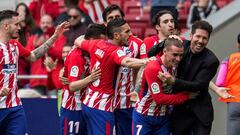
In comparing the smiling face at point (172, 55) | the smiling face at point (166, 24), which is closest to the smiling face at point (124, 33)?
the smiling face at point (166, 24)

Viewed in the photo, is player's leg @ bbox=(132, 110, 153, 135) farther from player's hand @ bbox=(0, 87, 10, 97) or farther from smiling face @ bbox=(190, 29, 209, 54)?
player's hand @ bbox=(0, 87, 10, 97)

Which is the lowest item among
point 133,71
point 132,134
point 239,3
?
point 132,134

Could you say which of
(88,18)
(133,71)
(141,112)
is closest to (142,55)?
(133,71)

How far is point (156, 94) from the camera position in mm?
10500

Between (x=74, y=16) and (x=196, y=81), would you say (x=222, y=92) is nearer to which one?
(x=196, y=81)

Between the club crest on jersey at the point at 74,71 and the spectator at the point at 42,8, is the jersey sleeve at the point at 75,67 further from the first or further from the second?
the spectator at the point at 42,8

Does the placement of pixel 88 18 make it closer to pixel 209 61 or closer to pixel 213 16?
pixel 213 16

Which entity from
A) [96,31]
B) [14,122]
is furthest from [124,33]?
[14,122]

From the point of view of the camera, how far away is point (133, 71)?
11727 millimetres

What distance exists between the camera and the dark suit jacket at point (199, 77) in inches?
415

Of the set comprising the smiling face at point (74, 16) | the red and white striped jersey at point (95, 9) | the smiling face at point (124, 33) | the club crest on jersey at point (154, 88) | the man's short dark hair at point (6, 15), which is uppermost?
the red and white striped jersey at point (95, 9)

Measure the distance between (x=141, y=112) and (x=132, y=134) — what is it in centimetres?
34

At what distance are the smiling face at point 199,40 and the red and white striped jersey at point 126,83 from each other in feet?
3.86

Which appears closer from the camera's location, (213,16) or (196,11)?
(213,16)
